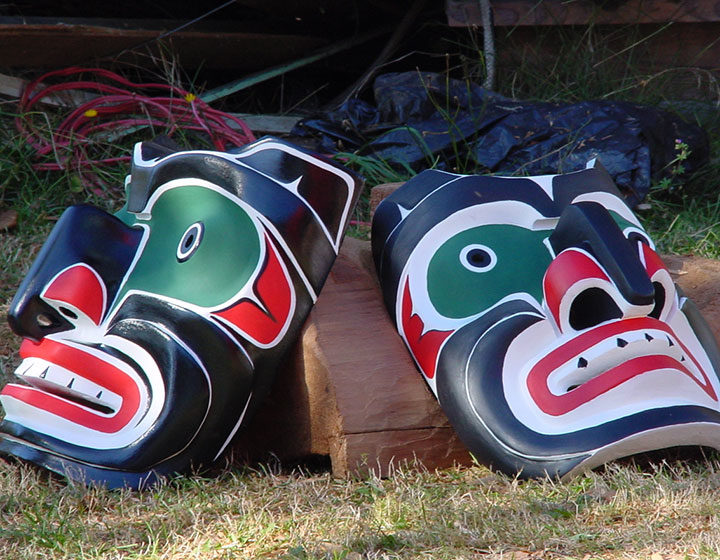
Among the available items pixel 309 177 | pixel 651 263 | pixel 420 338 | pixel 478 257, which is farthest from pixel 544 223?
pixel 309 177

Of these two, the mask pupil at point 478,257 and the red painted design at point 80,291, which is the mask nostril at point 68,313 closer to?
the red painted design at point 80,291

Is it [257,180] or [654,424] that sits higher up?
[257,180]

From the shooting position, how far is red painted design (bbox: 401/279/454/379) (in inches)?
88.1

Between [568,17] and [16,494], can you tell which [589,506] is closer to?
[16,494]

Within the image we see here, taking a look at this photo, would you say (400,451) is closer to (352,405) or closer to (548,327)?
(352,405)

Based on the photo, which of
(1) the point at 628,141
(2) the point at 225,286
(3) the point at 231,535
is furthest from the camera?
(1) the point at 628,141

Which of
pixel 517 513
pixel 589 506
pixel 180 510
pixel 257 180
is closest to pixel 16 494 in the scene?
pixel 180 510

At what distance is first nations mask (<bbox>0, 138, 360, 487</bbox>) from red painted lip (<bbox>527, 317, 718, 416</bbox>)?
0.64 m

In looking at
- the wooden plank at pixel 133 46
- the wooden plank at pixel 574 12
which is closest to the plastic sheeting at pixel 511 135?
the wooden plank at pixel 574 12

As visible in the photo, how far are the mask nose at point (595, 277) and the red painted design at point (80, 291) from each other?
109 centimetres

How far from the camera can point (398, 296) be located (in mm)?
2430

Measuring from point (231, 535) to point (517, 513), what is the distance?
567 mm

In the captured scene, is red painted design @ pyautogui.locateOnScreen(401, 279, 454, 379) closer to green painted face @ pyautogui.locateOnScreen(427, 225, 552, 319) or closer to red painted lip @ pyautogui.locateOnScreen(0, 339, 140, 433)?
green painted face @ pyautogui.locateOnScreen(427, 225, 552, 319)

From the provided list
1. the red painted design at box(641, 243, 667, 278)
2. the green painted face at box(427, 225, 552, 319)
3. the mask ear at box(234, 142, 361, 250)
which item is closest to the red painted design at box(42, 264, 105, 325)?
the mask ear at box(234, 142, 361, 250)
